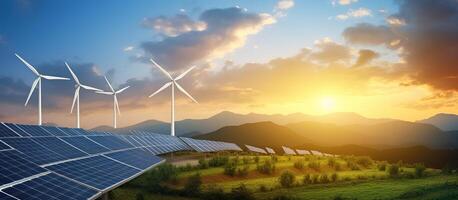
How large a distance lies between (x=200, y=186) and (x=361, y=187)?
16.7 metres

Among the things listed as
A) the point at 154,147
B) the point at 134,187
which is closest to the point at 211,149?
the point at 154,147

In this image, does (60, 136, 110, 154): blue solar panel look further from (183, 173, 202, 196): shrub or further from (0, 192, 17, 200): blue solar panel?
(0, 192, 17, 200): blue solar panel

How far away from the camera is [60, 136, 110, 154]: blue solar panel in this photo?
32.6 m

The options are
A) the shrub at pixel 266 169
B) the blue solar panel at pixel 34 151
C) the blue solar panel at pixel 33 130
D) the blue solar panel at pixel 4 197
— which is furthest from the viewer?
the shrub at pixel 266 169

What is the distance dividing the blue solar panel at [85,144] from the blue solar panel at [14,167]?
979cm

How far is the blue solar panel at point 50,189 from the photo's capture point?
644 inches

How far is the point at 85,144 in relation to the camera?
3512 centimetres

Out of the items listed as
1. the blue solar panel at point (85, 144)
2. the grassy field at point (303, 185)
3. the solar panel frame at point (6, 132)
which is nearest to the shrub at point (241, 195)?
the grassy field at point (303, 185)

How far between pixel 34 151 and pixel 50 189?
8.21m

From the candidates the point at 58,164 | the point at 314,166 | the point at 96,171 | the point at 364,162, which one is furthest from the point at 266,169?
the point at 58,164

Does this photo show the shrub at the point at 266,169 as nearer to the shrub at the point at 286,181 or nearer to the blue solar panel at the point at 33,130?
the shrub at the point at 286,181

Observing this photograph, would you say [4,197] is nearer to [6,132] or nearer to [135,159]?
[6,132]

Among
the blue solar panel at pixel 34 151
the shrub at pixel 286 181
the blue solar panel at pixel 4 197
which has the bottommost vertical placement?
the shrub at pixel 286 181

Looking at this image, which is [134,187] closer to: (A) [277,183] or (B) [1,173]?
(A) [277,183]
